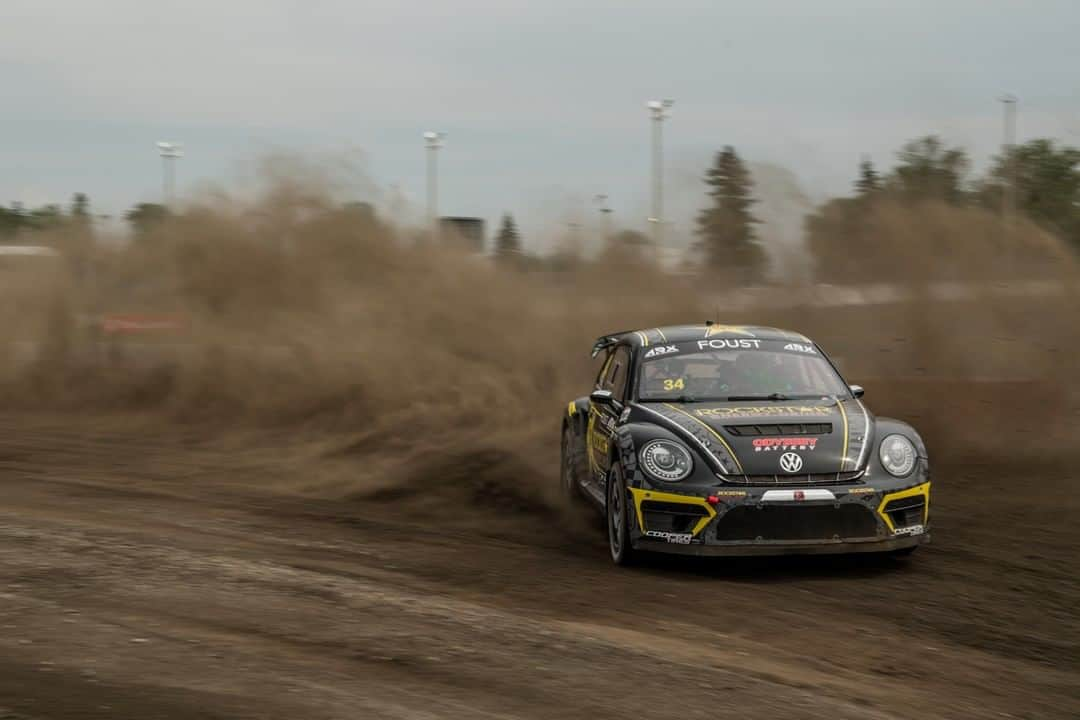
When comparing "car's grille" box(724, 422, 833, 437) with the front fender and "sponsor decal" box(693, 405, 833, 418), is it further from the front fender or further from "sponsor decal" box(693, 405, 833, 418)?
the front fender

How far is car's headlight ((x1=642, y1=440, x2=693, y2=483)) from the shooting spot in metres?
7.75

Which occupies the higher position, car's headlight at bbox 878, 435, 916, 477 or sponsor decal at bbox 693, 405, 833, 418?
sponsor decal at bbox 693, 405, 833, 418

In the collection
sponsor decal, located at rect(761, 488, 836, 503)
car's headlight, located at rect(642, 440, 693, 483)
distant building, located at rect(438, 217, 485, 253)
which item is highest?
distant building, located at rect(438, 217, 485, 253)

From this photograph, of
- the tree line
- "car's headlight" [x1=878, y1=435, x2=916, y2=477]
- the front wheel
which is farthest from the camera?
the tree line

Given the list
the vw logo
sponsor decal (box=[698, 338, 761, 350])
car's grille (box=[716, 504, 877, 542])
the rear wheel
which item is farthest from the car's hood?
the rear wheel

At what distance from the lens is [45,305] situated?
2166 cm

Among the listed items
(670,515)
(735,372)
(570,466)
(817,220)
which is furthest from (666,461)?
(817,220)

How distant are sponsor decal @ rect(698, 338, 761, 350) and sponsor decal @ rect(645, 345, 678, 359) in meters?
0.21

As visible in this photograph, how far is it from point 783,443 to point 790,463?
16 centimetres

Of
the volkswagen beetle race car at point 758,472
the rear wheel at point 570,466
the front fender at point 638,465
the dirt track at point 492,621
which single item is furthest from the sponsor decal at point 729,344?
the dirt track at point 492,621

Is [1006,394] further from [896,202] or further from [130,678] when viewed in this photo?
[130,678]

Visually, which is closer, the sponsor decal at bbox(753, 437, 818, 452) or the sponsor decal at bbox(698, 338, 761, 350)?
the sponsor decal at bbox(753, 437, 818, 452)

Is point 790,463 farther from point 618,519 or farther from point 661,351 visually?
point 661,351

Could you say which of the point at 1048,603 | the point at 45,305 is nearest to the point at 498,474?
the point at 1048,603
